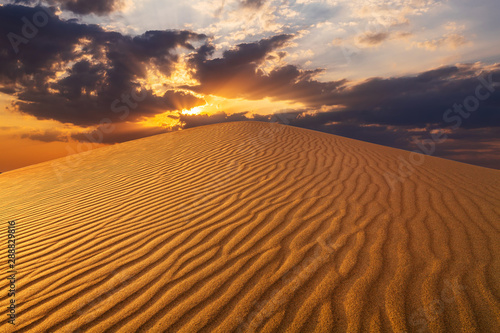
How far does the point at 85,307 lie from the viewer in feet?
7.92

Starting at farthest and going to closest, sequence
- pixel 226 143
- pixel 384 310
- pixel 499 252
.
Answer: pixel 226 143 < pixel 499 252 < pixel 384 310

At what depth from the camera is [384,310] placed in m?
2.08

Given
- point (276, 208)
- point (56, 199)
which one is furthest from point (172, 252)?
point (56, 199)

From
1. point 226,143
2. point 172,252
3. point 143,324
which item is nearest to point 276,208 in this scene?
point 172,252

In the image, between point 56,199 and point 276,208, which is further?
point 56,199

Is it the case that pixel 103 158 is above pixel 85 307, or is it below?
above

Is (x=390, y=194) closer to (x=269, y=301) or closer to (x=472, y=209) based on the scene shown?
(x=472, y=209)

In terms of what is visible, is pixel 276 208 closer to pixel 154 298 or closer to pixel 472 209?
pixel 154 298

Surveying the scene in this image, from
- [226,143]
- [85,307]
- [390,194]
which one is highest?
[226,143]

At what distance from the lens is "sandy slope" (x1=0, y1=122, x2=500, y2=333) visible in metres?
2.14

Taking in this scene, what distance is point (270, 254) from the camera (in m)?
2.88

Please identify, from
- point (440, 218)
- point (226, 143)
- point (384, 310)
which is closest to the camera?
point (384, 310)

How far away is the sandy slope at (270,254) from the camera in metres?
2.14

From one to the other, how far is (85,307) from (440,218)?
4487mm
